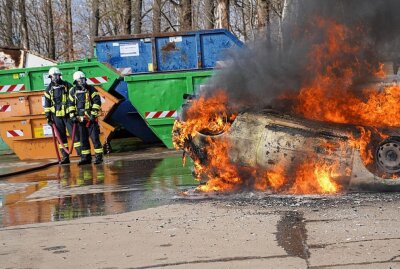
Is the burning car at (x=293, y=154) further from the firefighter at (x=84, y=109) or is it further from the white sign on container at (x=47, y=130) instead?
the white sign on container at (x=47, y=130)

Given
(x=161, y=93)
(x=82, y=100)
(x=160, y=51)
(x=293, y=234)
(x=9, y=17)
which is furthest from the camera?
(x=9, y=17)

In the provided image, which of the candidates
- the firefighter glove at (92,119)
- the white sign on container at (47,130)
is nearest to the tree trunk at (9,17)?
the white sign on container at (47,130)

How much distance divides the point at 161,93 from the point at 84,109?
240cm

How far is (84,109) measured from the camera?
12883 millimetres

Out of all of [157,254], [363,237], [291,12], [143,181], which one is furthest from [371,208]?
[143,181]

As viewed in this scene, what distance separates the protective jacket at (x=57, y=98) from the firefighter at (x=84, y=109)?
0.29 metres

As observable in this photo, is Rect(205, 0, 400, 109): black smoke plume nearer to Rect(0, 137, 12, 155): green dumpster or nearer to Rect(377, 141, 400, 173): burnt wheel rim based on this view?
Rect(377, 141, 400, 173): burnt wheel rim

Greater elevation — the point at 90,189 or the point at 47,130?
the point at 47,130

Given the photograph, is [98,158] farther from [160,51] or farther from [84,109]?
[160,51]

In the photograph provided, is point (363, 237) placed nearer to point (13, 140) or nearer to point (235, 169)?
point (235, 169)

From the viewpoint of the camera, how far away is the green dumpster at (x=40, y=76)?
596 inches

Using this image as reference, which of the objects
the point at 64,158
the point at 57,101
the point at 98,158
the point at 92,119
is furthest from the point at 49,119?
the point at 98,158

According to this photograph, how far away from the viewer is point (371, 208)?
251 inches

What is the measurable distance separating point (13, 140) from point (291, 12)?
8.93 m
